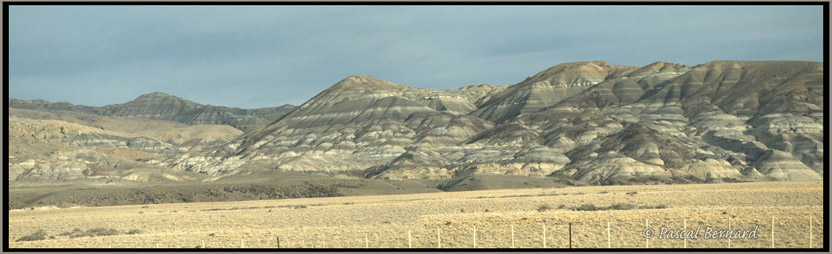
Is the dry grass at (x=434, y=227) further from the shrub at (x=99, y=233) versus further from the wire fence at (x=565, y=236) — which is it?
the shrub at (x=99, y=233)

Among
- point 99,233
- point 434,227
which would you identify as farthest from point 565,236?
point 99,233

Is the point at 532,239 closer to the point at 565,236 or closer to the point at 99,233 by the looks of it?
the point at 565,236

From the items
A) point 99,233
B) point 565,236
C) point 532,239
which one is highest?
point 565,236

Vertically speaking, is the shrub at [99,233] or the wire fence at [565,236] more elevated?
the wire fence at [565,236]

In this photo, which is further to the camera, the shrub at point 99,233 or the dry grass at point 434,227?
the shrub at point 99,233

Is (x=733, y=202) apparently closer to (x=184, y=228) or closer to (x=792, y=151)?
(x=184, y=228)

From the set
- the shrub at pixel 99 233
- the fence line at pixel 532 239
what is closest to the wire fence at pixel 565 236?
the fence line at pixel 532 239

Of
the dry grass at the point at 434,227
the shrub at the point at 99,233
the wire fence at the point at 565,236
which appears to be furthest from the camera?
the shrub at the point at 99,233

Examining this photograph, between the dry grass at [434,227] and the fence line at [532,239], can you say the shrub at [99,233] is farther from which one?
the fence line at [532,239]

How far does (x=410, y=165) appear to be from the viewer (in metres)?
168

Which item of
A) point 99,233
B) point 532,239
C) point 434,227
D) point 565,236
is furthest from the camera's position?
point 99,233

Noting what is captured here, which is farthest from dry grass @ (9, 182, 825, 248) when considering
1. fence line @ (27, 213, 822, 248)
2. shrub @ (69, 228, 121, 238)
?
shrub @ (69, 228, 121, 238)

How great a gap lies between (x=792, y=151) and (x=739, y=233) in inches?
5763

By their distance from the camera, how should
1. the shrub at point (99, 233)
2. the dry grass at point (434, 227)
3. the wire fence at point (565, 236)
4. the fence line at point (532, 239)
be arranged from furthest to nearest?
the shrub at point (99, 233), the dry grass at point (434, 227), the wire fence at point (565, 236), the fence line at point (532, 239)
